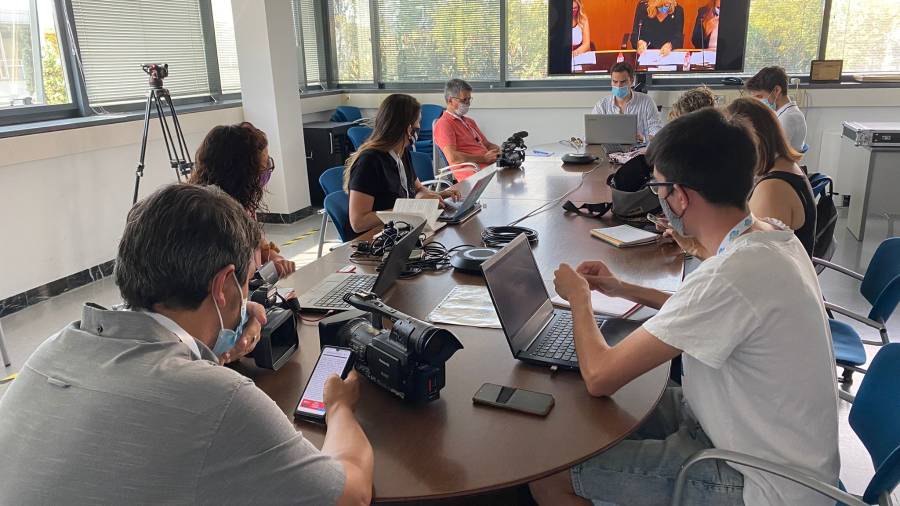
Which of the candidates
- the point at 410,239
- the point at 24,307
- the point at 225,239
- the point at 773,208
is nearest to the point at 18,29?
the point at 24,307

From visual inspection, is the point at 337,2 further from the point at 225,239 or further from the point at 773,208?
the point at 225,239

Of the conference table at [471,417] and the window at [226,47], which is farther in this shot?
the window at [226,47]

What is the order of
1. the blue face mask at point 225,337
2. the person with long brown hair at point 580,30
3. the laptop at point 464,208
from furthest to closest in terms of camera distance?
the person with long brown hair at point 580,30 < the laptop at point 464,208 < the blue face mask at point 225,337

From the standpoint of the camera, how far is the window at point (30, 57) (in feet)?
13.3

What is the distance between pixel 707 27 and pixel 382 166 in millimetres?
4574

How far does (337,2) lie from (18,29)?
387 centimetres

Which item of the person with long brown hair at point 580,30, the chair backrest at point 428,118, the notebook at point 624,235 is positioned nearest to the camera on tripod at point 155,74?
the chair backrest at point 428,118

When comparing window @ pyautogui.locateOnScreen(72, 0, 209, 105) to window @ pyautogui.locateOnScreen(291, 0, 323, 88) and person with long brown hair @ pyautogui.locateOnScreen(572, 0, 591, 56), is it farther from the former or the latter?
person with long brown hair @ pyautogui.locateOnScreen(572, 0, 591, 56)

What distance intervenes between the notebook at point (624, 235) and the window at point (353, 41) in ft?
18.2

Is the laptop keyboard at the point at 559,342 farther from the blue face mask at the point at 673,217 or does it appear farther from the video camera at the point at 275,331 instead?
the video camera at the point at 275,331

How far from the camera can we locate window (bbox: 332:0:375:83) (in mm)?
7375

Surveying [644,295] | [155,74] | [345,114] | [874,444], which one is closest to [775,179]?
[644,295]

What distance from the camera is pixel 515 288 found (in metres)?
1.61

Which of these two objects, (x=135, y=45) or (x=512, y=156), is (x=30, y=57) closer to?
(x=135, y=45)
